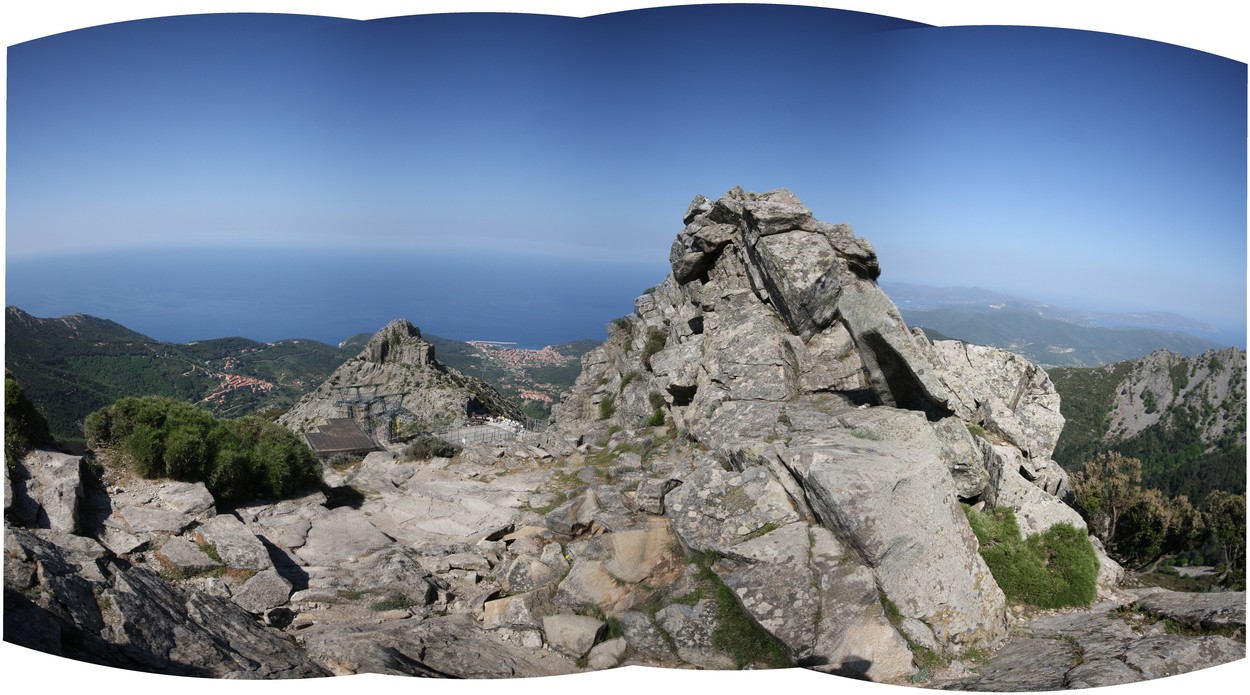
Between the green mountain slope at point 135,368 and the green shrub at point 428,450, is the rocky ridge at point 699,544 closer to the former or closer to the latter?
the green mountain slope at point 135,368

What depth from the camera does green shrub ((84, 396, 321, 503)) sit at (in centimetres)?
1008

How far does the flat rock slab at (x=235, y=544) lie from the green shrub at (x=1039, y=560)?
8207 millimetres

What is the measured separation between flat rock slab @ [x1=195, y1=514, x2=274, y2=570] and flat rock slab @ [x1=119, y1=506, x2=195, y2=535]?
0.24 m

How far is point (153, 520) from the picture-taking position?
853 cm

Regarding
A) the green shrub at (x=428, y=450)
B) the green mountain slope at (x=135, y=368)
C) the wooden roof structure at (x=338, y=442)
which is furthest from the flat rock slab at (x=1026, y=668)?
the wooden roof structure at (x=338, y=442)

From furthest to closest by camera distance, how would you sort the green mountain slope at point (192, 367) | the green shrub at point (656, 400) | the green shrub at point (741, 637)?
the green shrub at point (656, 400)
the green mountain slope at point (192, 367)
the green shrub at point (741, 637)

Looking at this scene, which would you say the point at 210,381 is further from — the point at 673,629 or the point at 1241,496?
the point at 1241,496

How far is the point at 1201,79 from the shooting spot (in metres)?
5.84

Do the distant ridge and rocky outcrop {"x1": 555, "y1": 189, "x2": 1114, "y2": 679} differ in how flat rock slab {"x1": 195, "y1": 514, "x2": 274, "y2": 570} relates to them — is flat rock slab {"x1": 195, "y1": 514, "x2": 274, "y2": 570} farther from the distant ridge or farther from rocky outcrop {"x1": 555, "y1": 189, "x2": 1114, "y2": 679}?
the distant ridge

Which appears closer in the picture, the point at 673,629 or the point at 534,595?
the point at 673,629

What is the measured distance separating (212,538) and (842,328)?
31.9ft

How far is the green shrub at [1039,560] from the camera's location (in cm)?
722

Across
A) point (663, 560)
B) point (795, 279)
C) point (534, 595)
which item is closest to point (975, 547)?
point (663, 560)

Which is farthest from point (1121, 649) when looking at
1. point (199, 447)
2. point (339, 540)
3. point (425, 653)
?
point (199, 447)
